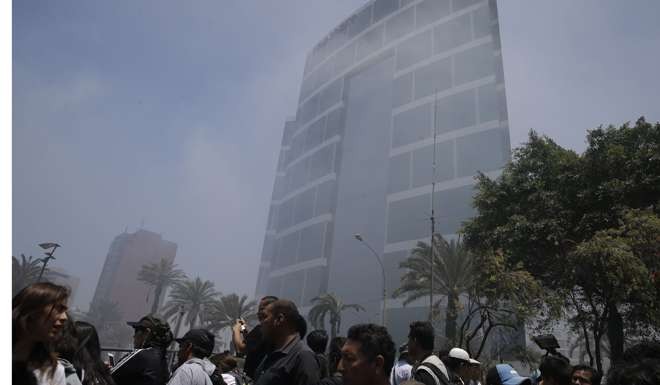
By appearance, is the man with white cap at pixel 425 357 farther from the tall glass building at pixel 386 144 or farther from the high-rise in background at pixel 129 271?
the high-rise in background at pixel 129 271

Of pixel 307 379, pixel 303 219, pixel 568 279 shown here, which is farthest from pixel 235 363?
pixel 303 219

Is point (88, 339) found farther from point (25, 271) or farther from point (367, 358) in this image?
point (25, 271)

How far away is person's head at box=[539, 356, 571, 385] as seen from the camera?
3467mm

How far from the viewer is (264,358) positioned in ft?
9.93

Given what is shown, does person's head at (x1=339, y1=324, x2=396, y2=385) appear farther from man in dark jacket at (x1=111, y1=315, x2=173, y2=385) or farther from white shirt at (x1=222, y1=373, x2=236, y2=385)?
white shirt at (x1=222, y1=373, x2=236, y2=385)

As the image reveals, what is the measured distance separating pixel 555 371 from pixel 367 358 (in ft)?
7.77

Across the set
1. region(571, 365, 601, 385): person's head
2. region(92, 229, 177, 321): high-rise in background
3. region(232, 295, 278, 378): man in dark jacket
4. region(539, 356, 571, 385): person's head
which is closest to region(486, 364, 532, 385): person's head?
region(539, 356, 571, 385): person's head

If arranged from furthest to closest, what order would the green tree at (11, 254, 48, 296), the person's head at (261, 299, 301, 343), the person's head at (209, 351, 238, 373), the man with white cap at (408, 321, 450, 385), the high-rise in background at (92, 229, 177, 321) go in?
the high-rise in background at (92, 229, 177, 321), the green tree at (11, 254, 48, 296), the person's head at (209, 351, 238, 373), the man with white cap at (408, 321, 450, 385), the person's head at (261, 299, 301, 343)

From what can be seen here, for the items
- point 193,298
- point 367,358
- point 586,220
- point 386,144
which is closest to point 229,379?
point 367,358

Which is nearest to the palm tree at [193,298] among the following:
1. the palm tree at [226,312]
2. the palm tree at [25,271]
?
the palm tree at [226,312]

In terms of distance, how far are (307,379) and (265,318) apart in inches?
23.7

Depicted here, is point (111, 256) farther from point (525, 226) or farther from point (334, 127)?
point (525, 226)

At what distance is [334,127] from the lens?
208 ft

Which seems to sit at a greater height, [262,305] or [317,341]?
[262,305]
